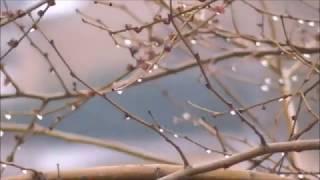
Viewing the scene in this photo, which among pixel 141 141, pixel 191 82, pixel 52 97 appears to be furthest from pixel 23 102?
pixel 52 97

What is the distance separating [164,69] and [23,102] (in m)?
2.26

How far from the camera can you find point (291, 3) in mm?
3312

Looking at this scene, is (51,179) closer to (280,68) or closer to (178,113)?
(280,68)

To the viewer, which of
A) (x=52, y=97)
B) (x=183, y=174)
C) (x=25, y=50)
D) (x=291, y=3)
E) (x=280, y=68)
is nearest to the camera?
(x=183, y=174)

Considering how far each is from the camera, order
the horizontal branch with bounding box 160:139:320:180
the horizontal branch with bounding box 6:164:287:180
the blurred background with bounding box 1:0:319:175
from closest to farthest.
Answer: the horizontal branch with bounding box 160:139:320:180 → the horizontal branch with bounding box 6:164:287:180 → the blurred background with bounding box 1:0:319:175

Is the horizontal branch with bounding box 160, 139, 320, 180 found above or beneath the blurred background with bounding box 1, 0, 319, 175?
beneath

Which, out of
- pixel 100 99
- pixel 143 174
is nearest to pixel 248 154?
pixel 143 174

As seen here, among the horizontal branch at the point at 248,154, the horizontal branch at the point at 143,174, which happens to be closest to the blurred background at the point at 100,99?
the horizontal branch at the point at 143,174

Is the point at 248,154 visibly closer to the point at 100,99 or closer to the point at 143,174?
the point at 143,174

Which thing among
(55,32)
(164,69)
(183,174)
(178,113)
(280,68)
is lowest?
(183,174)

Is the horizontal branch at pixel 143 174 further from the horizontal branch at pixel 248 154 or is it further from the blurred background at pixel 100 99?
the blurred background at pixel 100 99

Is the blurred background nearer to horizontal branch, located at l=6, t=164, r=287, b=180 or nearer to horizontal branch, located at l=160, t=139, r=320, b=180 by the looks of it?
horizontal branch, located at l=6, t=164, r=287, b=180

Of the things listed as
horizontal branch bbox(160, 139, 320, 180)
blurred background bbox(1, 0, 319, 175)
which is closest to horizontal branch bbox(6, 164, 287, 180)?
horizontal branch bbox(160, 139, 320, 180)

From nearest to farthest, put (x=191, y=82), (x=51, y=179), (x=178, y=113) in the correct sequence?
(x=51, y=179) < (x=178, y=113) < (x=191, y=82)
